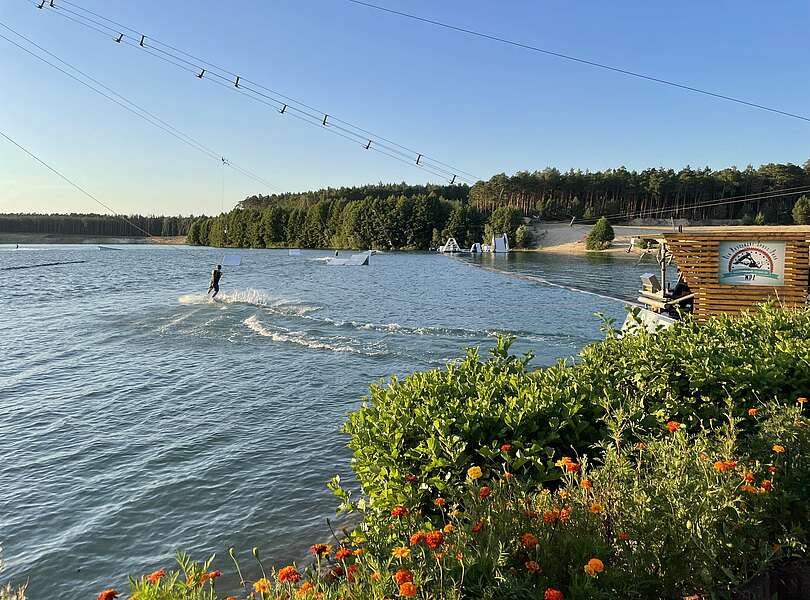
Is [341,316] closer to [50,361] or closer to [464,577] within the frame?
[50,361]

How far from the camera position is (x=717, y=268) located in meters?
15.6

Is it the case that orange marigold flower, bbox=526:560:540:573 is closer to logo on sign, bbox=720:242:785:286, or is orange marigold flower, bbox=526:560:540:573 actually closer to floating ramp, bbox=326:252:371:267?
logo on sign, bbox=720:242:785:286

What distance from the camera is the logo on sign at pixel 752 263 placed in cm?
1510

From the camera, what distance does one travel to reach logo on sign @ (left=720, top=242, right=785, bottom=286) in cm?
1510

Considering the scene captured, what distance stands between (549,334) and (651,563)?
20707mm

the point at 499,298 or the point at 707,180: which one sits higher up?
the point at 707,180

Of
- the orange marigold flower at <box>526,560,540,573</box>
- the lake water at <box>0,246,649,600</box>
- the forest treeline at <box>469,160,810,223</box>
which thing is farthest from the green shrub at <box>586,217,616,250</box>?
the orange marigold flower at <box>526,560,540,573</box>

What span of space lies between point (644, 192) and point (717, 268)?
559 ft

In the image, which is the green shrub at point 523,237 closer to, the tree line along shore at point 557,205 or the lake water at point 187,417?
the tree line along shore at point 557,205

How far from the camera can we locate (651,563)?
326 cm

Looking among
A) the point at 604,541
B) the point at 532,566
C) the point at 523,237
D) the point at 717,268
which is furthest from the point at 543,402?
the point at 523,237

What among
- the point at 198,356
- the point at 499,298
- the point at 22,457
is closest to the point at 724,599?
the point at 22,457

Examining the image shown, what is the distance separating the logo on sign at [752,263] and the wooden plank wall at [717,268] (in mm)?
120

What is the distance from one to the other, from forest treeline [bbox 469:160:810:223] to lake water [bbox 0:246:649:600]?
142 m
